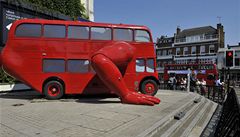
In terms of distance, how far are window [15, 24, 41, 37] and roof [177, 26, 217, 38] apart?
4382cm

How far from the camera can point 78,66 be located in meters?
9.53

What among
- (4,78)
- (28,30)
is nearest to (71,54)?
(28,30)

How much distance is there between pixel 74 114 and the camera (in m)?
6.27

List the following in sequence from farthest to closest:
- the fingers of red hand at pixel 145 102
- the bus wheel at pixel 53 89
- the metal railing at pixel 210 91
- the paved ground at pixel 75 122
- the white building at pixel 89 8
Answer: the white building at pixel 89 8 < the metal railing at pixel 210 91 < the bus wheel at pixel 53 89 < the fingers of red hand at pixel 145 102 < the paved ground at pixel 75 122

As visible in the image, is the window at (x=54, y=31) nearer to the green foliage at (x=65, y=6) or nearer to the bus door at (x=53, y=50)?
the bus door at (x=53, y=50)

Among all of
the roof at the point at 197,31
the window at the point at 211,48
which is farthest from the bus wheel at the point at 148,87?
the roof at the point at 197,31

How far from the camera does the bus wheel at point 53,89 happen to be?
9.12 meters

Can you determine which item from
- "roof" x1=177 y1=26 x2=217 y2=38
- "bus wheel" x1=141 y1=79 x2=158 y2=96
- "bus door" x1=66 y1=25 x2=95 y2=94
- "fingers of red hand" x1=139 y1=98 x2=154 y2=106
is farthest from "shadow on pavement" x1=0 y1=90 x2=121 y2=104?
"roof" x1=177 y1=26 x2=217 y2=38

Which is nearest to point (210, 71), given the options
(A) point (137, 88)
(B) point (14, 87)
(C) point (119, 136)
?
(A) point (137, 88)

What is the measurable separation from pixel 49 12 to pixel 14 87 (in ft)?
21.5

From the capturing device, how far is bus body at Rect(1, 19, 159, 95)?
8.98 meters

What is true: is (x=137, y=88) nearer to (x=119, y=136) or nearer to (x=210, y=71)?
(x=119, y=136)

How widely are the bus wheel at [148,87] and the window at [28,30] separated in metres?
5.68

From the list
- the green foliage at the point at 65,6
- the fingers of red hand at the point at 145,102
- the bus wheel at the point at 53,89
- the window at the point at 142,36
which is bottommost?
the fingers of red hand at the point at 145,102
